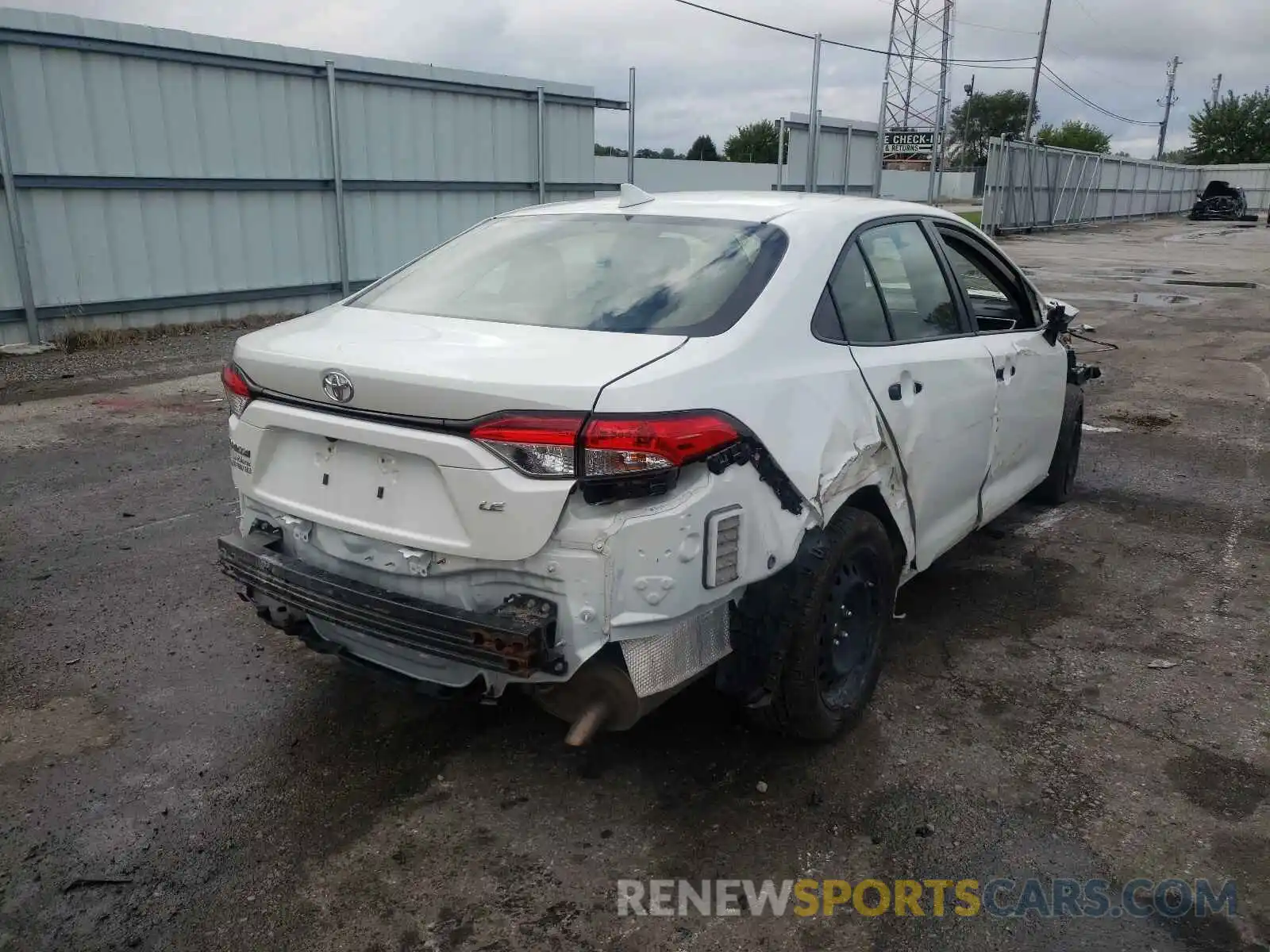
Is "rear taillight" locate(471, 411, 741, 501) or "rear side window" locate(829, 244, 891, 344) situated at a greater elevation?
"rear side window" locate(829, 244, 891, 344)

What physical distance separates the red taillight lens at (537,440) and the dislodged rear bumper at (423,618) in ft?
1.15

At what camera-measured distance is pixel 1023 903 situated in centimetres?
261

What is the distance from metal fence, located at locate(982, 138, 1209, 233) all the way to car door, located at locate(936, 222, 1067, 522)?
84.9 feet

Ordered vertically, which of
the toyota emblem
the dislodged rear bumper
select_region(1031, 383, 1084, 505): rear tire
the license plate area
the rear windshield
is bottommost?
select_region(1031, 383, 1084, 505): rear tire

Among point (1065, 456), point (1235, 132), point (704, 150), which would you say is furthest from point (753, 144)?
point (1065, 456)

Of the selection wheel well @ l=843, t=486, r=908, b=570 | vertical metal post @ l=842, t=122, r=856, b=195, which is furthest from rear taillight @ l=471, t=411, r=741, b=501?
vertical metal post @ l=842, t=122, r=856, b=195

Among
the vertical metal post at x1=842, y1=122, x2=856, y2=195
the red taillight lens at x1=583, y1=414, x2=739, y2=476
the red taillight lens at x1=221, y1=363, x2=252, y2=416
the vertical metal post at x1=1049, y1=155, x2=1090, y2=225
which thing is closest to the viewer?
the red taillight lens at x1=583, y1=414, x2=739, y2=476

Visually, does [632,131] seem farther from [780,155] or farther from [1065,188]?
[1065,188]

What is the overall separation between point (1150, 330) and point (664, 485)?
12534 millimetres

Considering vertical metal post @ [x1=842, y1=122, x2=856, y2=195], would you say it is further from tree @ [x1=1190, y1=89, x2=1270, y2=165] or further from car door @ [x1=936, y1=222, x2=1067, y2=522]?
tree @ [x1=1190, y1=89, x2=1270, y2=165]

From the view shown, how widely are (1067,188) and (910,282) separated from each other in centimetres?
3596

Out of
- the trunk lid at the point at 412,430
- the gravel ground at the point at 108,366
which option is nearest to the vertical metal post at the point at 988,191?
the gravel ground at the point at 108,366

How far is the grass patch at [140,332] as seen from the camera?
10.1 meters

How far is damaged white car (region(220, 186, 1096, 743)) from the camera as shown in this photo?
2.51m
